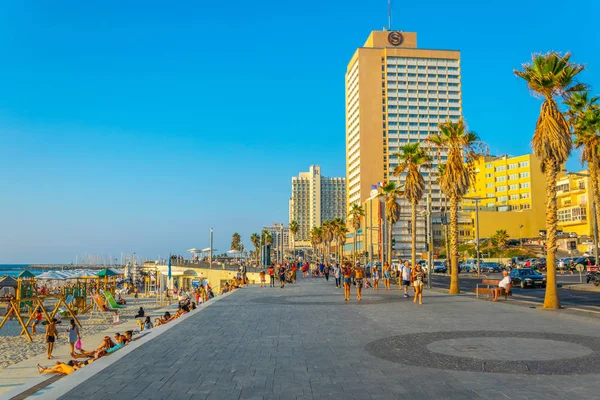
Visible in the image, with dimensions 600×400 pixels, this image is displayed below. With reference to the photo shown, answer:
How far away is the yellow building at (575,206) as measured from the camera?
3697 inches

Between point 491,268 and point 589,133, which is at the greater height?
point 589,133

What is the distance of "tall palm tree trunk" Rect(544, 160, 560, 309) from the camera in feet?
61.9

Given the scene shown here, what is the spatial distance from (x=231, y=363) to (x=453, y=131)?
2151cm

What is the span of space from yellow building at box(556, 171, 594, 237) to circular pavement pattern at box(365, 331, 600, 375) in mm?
88967

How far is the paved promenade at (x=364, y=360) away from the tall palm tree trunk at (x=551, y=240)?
95.0 inches

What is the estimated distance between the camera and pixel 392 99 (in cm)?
16000

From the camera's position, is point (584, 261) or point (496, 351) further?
point (584, 261)

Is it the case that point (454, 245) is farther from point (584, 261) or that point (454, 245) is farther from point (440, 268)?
point (584, 261)

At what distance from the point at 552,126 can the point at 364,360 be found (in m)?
13.9

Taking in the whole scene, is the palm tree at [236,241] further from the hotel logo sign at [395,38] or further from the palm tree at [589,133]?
the palm tree at [589,133]

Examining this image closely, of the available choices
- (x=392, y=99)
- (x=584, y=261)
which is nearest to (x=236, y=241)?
(x=392, y=99)

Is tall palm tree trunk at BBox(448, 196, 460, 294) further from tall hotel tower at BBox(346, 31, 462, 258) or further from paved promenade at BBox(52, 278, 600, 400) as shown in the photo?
tall hotel tower at BBox(346, 31, 462, 258)

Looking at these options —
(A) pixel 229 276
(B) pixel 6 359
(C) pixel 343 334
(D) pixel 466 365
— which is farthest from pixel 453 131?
(A) pixel 229 276

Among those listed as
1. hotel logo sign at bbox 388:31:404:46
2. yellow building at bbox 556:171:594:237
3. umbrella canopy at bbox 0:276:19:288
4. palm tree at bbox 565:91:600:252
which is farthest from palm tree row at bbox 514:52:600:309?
hotel logo sign at bbox 388:31:404:46
